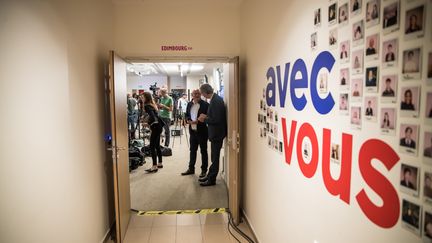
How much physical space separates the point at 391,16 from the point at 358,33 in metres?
0.18

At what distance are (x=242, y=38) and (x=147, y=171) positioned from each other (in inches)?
126

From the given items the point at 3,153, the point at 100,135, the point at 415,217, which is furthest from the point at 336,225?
the point at 100,135

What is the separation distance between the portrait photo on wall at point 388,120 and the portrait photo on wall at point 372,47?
205mm

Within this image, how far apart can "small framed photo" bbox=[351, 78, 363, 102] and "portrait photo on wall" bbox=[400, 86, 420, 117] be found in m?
0.21

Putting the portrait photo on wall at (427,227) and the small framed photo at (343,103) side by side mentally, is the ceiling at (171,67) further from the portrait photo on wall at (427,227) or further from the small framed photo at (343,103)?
the portrait photo on wall at (427,227)

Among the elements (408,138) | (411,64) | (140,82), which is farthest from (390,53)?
(140,82)

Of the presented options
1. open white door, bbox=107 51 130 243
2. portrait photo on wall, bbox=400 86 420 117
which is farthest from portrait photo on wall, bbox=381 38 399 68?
open white door, bbox=107 51 130 243

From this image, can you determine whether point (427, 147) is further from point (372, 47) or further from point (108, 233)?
point (108, 233)

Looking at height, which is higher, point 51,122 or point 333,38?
point 333,38

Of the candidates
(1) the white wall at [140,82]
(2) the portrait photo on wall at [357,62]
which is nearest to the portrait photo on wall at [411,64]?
(2) the portrait photo on wall at [357,62]

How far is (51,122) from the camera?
1.77 metres

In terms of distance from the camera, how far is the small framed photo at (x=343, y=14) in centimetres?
121

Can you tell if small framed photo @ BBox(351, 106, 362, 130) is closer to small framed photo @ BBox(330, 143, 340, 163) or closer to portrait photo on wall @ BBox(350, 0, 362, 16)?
small framed photo @ BBox(330, 143, 340, 163)

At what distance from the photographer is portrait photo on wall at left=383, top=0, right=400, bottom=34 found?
0.93 metres
